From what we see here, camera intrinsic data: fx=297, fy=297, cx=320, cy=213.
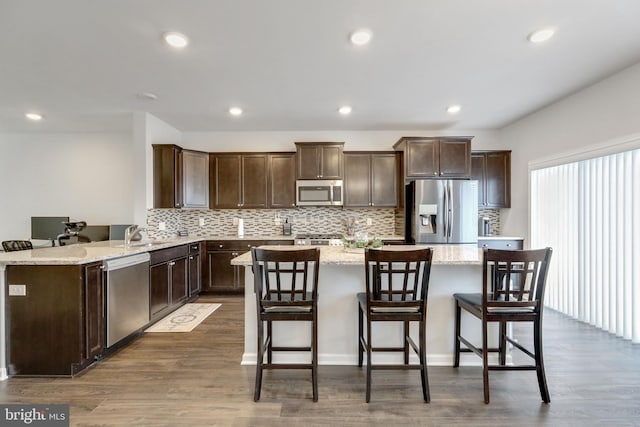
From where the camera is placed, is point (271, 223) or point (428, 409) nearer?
point (428, 409)

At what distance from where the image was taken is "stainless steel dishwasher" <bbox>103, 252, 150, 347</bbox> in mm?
2684

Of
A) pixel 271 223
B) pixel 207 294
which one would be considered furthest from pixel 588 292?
pixel 207 294

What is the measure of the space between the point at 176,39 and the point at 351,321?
2747 mm

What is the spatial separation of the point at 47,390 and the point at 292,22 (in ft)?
10.7

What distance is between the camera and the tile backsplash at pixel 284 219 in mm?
5250

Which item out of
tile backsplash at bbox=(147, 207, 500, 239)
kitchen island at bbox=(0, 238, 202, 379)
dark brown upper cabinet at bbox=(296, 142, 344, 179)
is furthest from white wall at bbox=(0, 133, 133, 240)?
kitchen island at bbox=(0, 238, 202, 379)

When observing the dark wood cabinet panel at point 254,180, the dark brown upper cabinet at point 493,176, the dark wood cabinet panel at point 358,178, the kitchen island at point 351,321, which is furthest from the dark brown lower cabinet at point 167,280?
the dark brown upper cabinet at point 493,176

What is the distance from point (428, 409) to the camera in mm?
1962

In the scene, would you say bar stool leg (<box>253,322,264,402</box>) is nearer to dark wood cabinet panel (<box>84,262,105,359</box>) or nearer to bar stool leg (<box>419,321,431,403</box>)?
bar stool leg (<box>419,321,431,403</box>)

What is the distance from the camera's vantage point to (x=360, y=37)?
2.37m

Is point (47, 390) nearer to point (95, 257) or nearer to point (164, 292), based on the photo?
point (95, 257)

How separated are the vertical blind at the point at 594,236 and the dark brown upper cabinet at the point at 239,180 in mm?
4220

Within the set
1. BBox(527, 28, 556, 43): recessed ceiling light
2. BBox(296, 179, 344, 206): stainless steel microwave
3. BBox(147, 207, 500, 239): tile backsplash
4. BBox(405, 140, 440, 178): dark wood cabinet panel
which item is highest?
BBox(527, 28, 556, 43): recessed ceiling light

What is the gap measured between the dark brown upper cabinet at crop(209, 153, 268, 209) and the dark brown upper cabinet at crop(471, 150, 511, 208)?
139 inches
